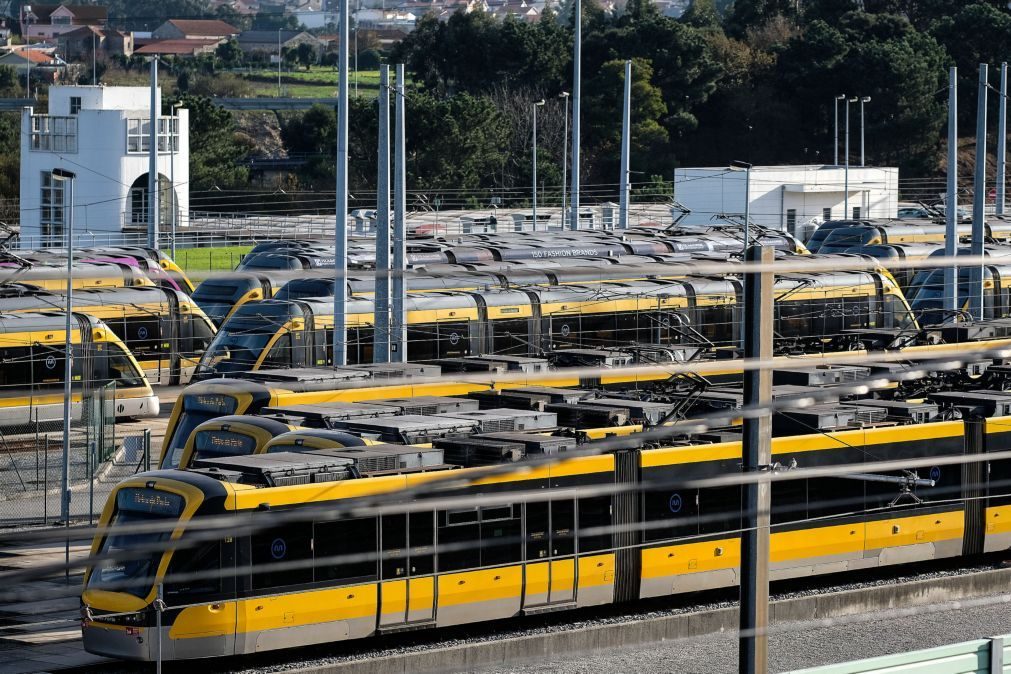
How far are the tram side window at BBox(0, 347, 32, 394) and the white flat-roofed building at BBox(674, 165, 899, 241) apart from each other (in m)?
34.4

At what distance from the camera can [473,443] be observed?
14.9m

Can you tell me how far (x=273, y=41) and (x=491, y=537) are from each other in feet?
552

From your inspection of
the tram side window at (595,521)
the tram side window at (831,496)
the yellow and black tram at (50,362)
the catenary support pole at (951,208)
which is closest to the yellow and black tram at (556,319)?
the catenary support pole at (951,208)

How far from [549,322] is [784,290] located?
5.09 m

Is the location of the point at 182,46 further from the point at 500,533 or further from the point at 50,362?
the point at 500,533

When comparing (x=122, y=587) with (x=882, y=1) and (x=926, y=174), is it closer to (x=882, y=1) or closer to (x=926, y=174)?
(x=926, y=174)

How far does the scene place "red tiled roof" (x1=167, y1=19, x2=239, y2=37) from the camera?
585ft

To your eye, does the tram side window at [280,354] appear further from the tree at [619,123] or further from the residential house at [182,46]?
the residential house at [182,46]

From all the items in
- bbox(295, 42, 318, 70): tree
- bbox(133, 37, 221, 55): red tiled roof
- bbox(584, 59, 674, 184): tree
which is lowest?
bbox(584, 59, 674, 184): tree

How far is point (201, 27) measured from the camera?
593ft

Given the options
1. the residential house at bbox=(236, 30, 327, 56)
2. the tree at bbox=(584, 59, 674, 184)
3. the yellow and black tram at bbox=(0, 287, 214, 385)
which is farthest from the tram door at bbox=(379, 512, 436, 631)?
the residential house at bbox=(236, 30, 327, 56)

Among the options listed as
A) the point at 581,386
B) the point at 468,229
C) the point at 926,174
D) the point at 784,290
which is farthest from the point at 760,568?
the point at 926,174

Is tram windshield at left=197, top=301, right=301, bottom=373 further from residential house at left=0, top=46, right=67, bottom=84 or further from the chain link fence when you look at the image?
residential house at left=0, top=46, right=67, bottom=84

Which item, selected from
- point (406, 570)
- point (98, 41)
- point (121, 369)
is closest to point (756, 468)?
point (406, 570)
